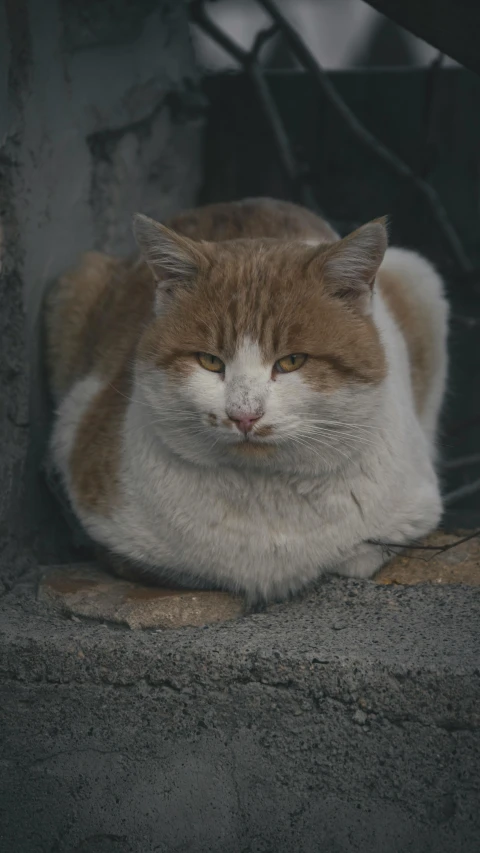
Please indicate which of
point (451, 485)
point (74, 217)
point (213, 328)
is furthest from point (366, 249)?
point (451, 485)

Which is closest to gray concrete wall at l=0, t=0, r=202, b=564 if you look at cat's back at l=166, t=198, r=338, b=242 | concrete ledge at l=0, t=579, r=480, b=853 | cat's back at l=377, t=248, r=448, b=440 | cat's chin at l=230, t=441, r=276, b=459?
cat's back at l=166, t=198, r=338, b=242

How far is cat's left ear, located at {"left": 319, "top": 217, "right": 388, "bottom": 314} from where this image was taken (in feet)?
7.36

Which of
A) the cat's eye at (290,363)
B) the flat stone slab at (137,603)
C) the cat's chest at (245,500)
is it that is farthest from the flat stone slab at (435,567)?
the cat's eye at (290,363)

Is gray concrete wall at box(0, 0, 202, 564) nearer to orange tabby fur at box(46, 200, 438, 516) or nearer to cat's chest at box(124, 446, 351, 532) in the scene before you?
orange tabby fur at box(46, 200, 438, 516)

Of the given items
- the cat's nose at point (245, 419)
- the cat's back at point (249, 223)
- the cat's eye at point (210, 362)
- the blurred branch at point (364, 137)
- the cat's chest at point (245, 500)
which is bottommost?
the cat's chest at point (245, 500)

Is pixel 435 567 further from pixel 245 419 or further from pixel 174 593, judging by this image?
pixel 245 419

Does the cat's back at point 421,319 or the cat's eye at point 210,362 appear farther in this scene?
the cat's back at point 421,319

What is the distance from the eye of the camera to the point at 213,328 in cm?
232

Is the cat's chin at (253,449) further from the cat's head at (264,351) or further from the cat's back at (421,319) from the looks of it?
the cat's back at (421,319)

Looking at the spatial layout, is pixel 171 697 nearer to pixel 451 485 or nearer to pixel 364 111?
pixel 451 485

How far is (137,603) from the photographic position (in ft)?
8.61

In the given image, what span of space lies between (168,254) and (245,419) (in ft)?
1.72

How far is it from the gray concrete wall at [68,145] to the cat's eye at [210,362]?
81 centimetres

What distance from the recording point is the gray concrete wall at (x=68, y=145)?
2885 mm
